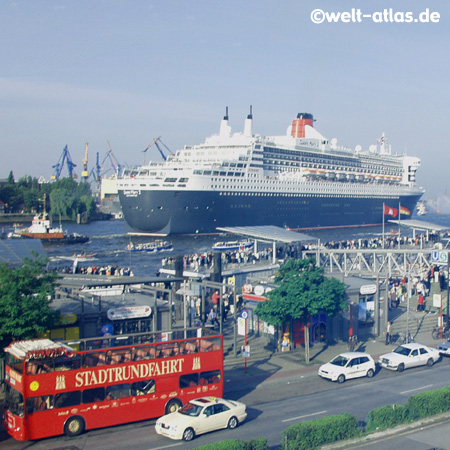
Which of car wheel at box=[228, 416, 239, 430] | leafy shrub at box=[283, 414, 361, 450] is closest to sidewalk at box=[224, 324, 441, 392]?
car wheel at box=[228, 416, 239, 430]

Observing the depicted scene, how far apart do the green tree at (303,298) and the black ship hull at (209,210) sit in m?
47.9

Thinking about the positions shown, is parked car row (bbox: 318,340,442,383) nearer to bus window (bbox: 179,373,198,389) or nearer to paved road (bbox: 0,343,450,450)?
paved road (bbox: 0,343,450,450)

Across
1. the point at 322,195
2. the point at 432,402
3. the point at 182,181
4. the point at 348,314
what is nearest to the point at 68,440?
the point at 432,402

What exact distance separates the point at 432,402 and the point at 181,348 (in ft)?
16.9

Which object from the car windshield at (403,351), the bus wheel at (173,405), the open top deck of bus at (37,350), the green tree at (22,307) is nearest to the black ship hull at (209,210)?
the car windshield at (403,351)

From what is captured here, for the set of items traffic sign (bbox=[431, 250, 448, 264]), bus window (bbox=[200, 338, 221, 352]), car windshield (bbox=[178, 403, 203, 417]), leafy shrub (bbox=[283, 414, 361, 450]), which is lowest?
car windshield (bbox=[178, 403, 203, 417])

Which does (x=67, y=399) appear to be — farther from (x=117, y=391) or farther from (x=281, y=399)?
(x=281, y=399)

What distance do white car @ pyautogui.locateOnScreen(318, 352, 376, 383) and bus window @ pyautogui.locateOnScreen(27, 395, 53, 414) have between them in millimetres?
7450

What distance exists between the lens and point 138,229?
69250 mm

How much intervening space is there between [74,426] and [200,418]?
2.40 meters

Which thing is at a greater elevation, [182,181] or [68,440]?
[182,181]

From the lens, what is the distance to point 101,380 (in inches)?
472

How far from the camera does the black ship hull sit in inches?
2603

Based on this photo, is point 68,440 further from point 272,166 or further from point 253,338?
point 272,166
